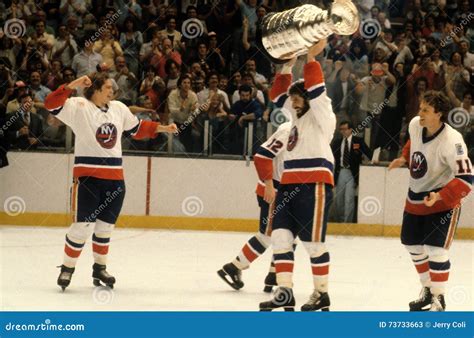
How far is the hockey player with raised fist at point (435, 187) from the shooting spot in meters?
5.86

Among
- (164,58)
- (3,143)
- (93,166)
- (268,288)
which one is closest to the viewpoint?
(93,166)

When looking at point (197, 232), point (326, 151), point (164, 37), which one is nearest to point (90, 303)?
point (326, 151)

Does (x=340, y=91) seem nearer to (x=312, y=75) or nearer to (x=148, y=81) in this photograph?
(x=148, y=81)

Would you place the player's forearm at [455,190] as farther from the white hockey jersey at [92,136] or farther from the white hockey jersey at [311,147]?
the white hockey jersey at [92,136]

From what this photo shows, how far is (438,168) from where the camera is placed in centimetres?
597

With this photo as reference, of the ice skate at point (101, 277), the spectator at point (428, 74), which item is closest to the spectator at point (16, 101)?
the ice skate at point (101, 277)

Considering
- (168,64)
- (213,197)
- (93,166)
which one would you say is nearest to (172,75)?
(168,64)

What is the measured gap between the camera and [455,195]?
5.80m

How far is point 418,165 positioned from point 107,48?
5.18 metres

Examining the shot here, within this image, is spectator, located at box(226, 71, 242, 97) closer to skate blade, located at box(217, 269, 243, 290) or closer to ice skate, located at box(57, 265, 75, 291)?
skate blade, located at box(217, 269, 243, 290)

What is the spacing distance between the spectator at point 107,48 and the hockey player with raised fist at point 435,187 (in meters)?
4.95

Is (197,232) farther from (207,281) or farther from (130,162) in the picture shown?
(207,281)

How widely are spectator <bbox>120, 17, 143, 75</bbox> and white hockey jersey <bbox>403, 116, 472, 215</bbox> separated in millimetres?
4897

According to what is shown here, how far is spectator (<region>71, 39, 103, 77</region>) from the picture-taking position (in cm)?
1038
